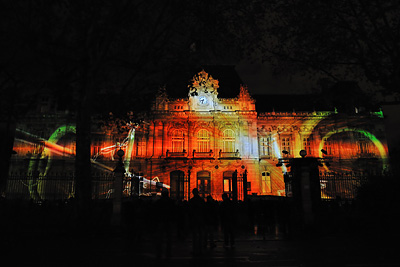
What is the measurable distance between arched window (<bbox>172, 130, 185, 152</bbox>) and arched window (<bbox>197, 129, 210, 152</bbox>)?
168 cm

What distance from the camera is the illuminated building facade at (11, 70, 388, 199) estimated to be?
29375 mm

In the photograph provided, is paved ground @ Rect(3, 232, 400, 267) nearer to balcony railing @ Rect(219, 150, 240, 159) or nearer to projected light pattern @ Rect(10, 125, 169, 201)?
balcony railing @ Rect(219, 150, 240, 159)

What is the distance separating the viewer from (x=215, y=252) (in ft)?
23.6

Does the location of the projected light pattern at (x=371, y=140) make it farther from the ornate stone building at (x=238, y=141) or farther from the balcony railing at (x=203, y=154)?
the balcony railing at (x=203, y=154)

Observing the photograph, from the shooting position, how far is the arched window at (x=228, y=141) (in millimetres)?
30375

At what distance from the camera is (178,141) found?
99.7 feet

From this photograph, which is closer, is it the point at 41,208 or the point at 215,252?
the point at 215,252

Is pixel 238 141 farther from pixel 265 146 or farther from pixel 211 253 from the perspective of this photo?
pixel 211 253

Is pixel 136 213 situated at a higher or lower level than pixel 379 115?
lower

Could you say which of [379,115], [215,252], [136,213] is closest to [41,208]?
[136,213]

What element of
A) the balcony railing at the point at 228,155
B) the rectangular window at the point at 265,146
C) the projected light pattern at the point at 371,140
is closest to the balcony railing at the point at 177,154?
the balcony railing at the point at 228,155

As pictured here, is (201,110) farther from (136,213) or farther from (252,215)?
(136,213)

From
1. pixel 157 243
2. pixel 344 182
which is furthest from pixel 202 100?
pixel 157 243

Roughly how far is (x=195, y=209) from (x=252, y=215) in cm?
680
